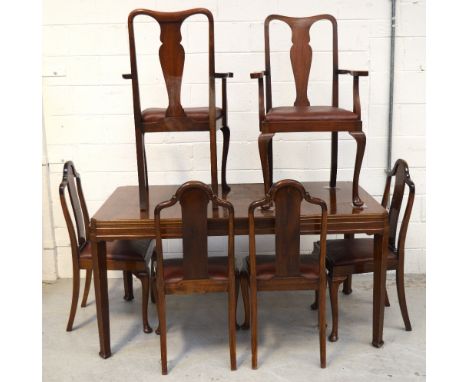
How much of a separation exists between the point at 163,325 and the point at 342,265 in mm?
963

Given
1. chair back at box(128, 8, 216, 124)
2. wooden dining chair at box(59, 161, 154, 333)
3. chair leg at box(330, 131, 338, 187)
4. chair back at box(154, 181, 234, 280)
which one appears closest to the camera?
chair back at box(154, 181, 234, 280)

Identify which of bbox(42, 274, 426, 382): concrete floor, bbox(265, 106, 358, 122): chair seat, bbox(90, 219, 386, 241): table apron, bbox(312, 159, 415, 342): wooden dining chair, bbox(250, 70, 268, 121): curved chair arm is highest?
bbox(250, 70, 268, 121): curved chair arm

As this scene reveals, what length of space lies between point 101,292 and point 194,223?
2.05 feet

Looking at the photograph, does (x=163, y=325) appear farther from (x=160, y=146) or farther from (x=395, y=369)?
(x=160, y=146)

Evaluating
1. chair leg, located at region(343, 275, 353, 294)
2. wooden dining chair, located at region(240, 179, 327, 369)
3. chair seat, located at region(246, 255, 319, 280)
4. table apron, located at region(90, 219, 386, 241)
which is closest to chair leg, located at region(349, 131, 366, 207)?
table apron, located at region(90, 219, 386, 241)

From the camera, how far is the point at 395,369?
2.57 meters

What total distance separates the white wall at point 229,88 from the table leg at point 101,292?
109 centimetres

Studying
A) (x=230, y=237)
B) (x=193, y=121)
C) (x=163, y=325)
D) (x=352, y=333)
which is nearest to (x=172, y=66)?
(x=193, y=121)

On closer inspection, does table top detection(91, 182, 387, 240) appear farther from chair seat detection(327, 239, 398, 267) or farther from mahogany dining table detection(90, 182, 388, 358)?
chair seat detection(327, 239, 398, 267)

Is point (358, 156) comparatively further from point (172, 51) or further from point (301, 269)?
point (172, 51)

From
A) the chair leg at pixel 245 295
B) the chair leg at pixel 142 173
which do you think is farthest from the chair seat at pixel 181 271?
the chair leg at pixel 142 173

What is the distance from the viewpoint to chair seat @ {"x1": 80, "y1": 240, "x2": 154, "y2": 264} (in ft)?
9.41
